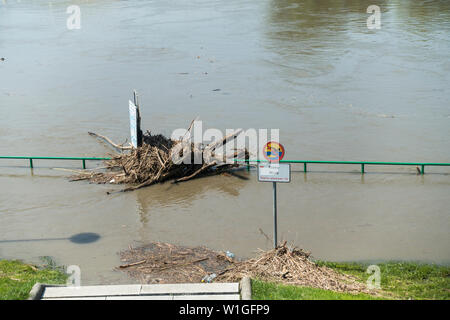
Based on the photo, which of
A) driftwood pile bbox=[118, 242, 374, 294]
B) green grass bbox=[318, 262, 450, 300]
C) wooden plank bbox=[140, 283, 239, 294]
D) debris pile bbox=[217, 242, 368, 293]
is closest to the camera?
wooden plank bbox=[140, 283, 239, 294]

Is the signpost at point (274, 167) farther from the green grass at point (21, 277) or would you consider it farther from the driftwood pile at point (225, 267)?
the green grass at point (21, 277)

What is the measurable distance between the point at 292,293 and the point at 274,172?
2.39 meters

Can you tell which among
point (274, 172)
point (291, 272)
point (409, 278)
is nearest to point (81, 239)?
point (274, 172)

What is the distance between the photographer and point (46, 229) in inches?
522

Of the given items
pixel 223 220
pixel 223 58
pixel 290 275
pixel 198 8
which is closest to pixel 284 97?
pixel 223 58

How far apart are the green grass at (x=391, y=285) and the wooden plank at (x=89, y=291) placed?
1850mm

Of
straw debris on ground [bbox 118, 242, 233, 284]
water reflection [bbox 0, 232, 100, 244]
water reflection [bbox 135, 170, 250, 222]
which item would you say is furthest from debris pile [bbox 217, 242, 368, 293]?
water reflection [bbox 135, 170, 250, 222]

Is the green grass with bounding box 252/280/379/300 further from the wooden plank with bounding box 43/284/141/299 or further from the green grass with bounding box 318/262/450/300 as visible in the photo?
the wooden plank with bounding box 43/284/141/299

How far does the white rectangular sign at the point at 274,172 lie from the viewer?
9.74 m

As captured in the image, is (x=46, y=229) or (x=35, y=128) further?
(x=35, y=128)

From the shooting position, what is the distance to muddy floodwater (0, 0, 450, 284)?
41.9 feet

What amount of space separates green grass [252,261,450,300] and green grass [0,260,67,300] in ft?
11.5
